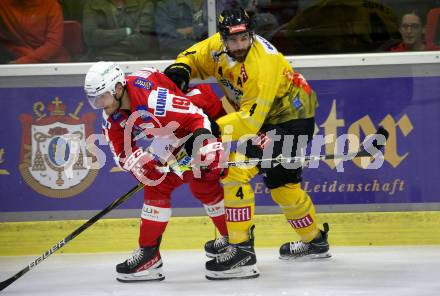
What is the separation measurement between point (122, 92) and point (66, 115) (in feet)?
3.28

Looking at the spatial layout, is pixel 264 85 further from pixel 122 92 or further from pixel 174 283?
pixel 174 283

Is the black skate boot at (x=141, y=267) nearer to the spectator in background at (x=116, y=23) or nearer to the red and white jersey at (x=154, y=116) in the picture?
the red and white jersey at (x=154, y=116)

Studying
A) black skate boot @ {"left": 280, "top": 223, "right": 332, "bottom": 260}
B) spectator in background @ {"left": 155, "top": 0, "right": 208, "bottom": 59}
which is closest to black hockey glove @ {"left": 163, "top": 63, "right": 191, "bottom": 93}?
spectator in background @ {"left": 155, "top": 0, "right": 208, "bottom": 59}

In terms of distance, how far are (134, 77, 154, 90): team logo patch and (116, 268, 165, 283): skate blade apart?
887 millimetres

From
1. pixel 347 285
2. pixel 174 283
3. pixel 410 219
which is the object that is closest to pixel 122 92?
pixel 174 283

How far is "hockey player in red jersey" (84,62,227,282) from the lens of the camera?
3875 millimetres

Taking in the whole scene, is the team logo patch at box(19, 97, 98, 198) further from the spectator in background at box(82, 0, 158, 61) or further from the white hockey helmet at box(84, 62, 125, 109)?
the white hockey helmet at box(84, 62, 125, 109)

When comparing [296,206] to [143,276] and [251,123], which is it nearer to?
[251,123]

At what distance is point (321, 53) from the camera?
15.8ft

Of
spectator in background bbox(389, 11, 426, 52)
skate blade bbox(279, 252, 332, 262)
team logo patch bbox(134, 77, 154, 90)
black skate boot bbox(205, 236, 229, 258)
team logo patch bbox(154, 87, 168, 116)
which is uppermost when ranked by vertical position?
spectator in background bbox(389, 11, 426, 52)

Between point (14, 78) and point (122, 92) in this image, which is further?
point (14, 78)

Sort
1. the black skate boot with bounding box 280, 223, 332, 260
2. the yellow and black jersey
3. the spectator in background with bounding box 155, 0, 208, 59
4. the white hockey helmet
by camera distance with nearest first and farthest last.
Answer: the white hockey helmet
the yellow and black jersey
the black skate boot with bounding box 280, 223, 332, 260
the spectator in background with bounding box 155, 0, 208, 59

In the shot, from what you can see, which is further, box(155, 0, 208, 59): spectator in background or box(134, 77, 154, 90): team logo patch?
box(155, 0, 208, 59): spectator in background

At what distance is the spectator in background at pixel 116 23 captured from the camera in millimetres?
4895
